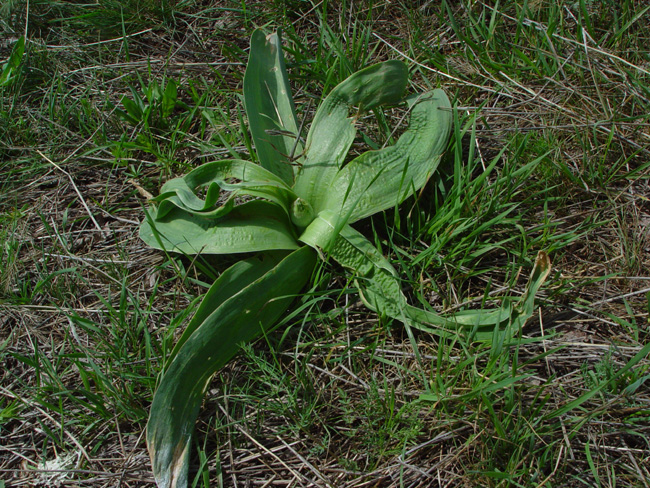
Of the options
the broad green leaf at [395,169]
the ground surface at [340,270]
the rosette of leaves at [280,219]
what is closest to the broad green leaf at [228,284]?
the rosette of leaves at [280,219]

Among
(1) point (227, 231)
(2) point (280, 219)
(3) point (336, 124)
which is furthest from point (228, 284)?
(3) point (336, 124)

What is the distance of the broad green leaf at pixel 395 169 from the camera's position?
1631mm

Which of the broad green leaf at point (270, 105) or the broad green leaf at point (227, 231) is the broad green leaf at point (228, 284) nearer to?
the broad green leaf at point (227, 231)

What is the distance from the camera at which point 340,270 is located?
1665 millimetres

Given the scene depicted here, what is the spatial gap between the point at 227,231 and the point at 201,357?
0.36 metres

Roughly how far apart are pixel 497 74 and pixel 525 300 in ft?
3.14

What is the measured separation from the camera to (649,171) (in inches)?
69.9

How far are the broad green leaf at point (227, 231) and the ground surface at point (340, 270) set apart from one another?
68 mm

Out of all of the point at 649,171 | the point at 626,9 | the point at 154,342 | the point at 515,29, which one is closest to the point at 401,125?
the point at 515,29

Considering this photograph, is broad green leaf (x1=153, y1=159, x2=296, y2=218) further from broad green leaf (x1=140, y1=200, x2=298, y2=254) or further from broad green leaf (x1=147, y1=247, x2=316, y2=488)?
broad green leaf (x1=147, y1=247, x2=316, y2=488)

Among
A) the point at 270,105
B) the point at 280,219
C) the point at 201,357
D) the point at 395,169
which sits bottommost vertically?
the point at 201,357

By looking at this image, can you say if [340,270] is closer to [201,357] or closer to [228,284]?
[228,284]

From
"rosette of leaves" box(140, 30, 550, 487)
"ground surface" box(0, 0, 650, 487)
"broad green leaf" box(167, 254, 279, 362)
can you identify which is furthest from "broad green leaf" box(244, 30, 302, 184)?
"broad green leaf" box(167, 254, 279, 362)

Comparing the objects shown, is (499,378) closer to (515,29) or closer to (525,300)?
(525,300)
